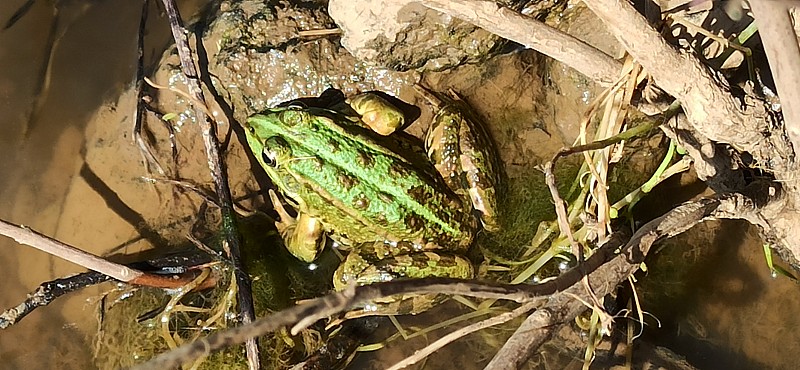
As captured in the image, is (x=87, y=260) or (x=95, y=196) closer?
(x=87, y=260)

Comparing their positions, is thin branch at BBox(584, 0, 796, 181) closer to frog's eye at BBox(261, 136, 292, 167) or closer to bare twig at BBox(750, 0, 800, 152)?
bare twig at BBox(750, 0, 800, 152)

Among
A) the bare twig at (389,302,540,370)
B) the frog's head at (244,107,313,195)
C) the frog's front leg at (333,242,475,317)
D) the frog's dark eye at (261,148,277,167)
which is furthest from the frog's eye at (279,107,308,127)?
the bare twig at (389,302,540,370)

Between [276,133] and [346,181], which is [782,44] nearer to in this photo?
[346,181]

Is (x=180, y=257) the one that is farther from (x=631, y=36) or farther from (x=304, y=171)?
(x=631, y=36)

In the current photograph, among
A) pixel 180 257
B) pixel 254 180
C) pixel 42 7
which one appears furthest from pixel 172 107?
pixel 42 7

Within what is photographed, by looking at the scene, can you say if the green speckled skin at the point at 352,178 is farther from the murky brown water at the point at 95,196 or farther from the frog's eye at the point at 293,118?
the murky brown water at the point at 95,196

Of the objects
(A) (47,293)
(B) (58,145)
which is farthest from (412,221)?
(B) (58,145)
